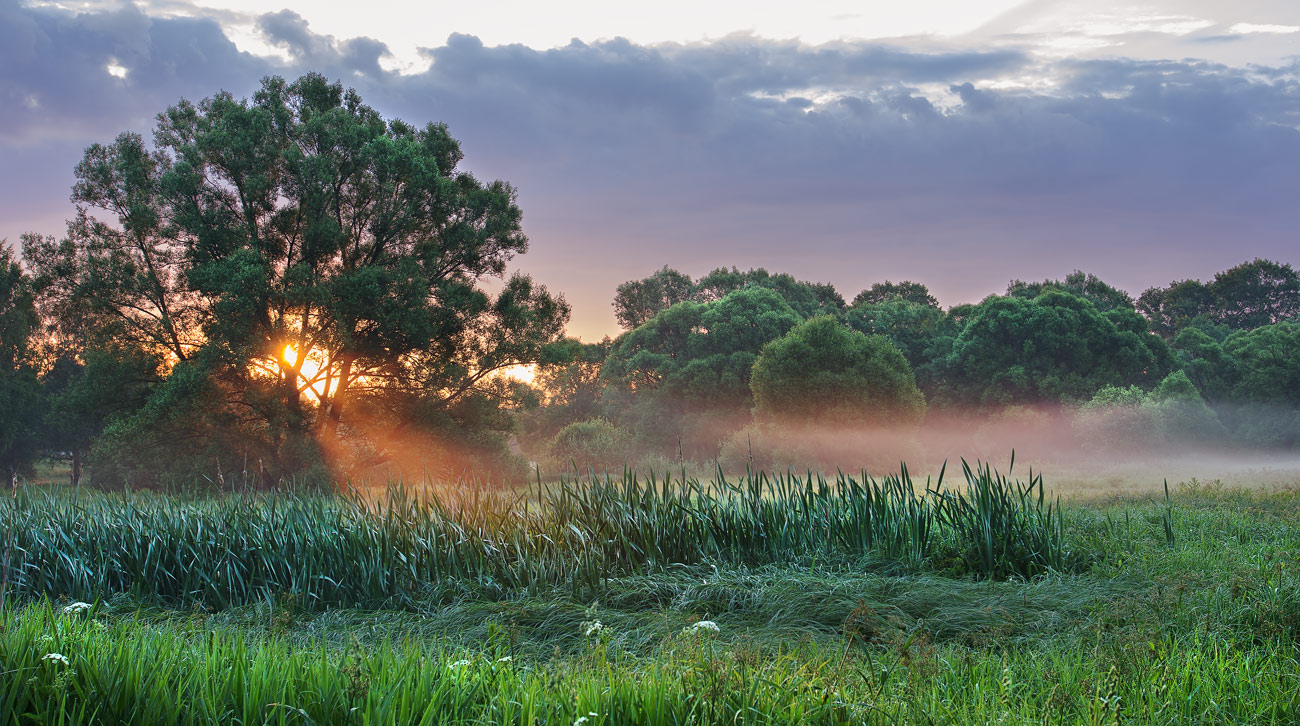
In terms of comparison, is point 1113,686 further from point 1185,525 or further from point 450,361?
point 450,361

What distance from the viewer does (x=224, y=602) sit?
23.0 feet

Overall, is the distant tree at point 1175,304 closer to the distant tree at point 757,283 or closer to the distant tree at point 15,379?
the distant tree at point 757,283

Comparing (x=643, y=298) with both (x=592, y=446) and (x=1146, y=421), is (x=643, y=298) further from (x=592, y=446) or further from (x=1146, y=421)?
(x=1146, y=421)

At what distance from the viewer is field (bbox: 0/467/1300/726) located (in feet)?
10.8

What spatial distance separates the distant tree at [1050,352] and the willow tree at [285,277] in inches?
920

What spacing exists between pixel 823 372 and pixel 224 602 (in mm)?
26089

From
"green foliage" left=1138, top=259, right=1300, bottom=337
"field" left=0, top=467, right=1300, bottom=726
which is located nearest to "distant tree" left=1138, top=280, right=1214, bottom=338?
"green foliage" left=1138, top=259, right=1300, bottom=337

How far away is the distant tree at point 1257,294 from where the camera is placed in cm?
4684

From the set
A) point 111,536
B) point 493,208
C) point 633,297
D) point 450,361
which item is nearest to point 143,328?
point 450,361

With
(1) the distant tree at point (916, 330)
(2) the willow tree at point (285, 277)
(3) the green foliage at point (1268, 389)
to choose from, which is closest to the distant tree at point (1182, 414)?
(3) the green foliage at point (1268, 389)

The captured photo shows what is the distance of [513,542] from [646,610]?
2.00 metres

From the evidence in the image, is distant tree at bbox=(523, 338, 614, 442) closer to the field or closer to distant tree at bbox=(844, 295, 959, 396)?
distant tree at bbox=(844, 295, 959, 396)

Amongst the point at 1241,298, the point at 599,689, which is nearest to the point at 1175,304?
the point at 1241,298

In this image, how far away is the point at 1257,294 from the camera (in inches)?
1860
